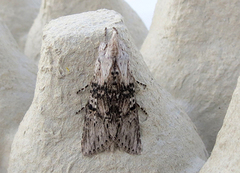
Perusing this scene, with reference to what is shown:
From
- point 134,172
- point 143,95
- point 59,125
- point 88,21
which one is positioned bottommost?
point 134,172

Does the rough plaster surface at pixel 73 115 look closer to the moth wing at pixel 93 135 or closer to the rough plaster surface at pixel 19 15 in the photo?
the moth wing at pixel 93 135

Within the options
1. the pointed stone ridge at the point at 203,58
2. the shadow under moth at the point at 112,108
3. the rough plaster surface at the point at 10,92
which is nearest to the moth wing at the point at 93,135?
the shadow under moth at the point at 112,108

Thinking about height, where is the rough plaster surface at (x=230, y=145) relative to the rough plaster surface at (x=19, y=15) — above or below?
above

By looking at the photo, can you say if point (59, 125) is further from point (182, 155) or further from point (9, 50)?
point (9, 50)

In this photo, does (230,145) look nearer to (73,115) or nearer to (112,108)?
(112,108)

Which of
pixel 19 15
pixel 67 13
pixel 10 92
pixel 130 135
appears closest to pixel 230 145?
pixel 130 135

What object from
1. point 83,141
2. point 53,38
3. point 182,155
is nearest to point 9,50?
point 53,38
